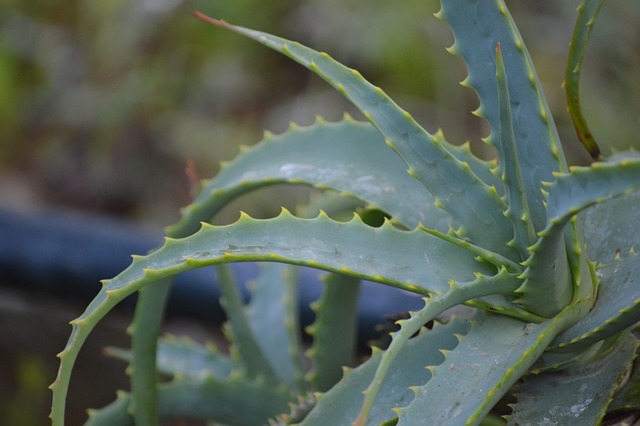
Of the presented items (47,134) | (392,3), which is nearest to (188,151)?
(47,134)

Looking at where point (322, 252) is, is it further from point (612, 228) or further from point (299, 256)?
point (612, 228)

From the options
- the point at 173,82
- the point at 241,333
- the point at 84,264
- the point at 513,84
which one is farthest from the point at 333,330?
the point at 173,82

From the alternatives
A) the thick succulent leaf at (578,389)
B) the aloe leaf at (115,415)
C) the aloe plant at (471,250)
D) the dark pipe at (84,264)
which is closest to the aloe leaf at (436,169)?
the aloe plant at (471,250)

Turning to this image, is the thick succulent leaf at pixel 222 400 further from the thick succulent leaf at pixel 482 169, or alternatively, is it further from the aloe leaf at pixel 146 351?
the thick succulent leaf at pixel 482 169

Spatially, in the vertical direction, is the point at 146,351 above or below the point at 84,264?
below

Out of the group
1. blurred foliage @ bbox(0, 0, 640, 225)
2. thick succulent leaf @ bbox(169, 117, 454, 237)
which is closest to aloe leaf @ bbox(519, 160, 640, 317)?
thick succulent leaf @ bbox(169, 117, 454, 237)

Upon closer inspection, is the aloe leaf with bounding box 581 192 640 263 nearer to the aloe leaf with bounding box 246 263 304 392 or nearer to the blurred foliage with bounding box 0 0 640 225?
the aloe leaf with bounding box 246 263 304 392
